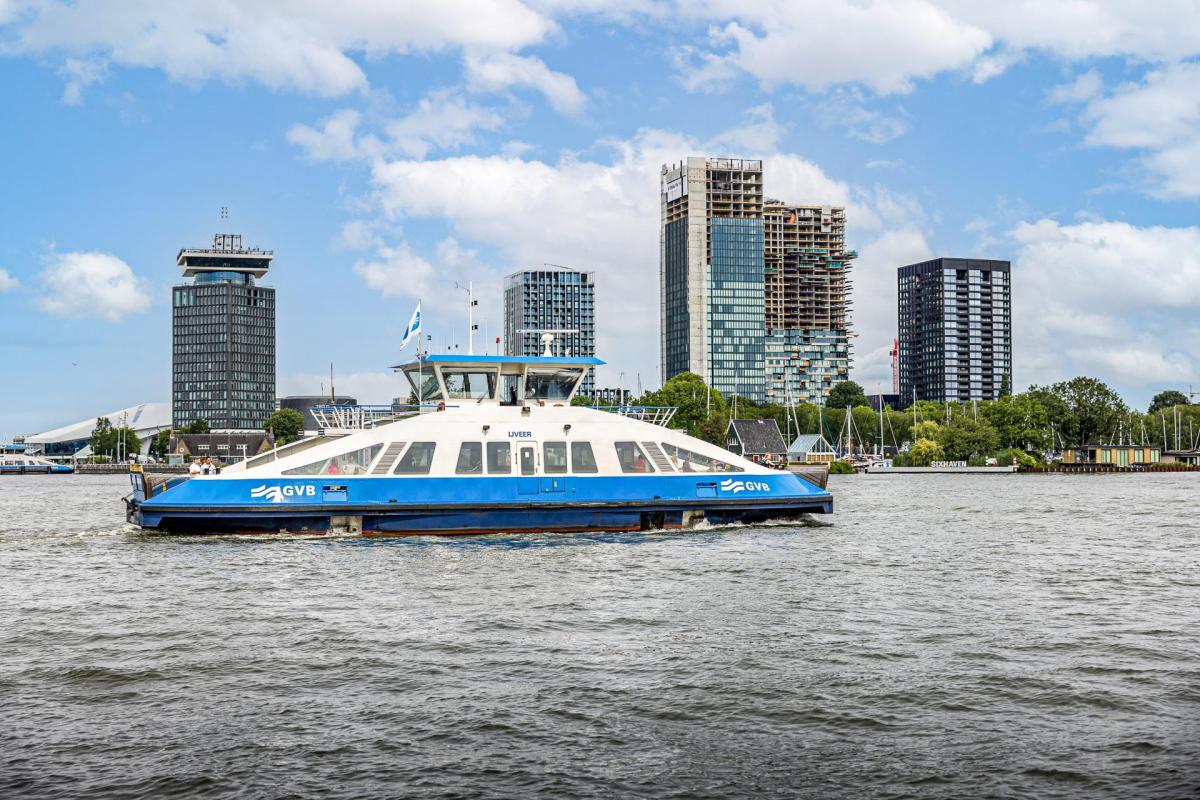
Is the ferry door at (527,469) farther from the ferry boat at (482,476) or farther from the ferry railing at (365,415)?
the ferry railing at (365,415)

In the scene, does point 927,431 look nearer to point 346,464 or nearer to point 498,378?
point 498,378

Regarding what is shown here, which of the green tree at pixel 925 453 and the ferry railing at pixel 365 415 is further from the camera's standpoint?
the green tree at pixel 925 453

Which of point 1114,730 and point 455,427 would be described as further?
point 455,427

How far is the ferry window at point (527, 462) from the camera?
30547mm

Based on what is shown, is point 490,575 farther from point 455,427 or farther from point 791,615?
point 455,427

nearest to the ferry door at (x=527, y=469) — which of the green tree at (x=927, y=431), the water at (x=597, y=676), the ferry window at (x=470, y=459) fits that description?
the ferry window at (x=470, y=459)

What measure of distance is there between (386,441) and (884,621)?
1635 centimetres

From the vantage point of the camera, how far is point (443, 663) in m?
14.2

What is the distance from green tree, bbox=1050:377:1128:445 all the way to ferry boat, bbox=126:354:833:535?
397 feet

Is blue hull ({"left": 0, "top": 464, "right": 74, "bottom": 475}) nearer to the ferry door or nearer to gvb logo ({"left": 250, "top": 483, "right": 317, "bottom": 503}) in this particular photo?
gvb logo ({"left": 250, "top": 483, "right": 317, "bottom": 503})

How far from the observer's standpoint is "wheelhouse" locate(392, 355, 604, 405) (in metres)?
32.6

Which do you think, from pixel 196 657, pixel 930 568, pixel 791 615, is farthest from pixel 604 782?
pixel 930 568

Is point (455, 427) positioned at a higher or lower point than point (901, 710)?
higher

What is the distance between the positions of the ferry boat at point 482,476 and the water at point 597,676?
3.40 meters
